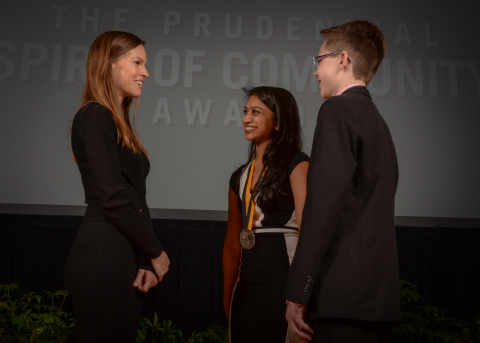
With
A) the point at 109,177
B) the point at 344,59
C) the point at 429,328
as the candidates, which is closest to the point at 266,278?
the point at 109,177

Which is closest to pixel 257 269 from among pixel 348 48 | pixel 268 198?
pixel 268 198

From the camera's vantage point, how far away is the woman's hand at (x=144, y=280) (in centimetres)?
125

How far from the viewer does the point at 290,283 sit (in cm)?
99

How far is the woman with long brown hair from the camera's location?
1166 millimetres

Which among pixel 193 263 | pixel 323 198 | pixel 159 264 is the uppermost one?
pixel 323 198

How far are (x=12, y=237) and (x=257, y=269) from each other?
9.20ft

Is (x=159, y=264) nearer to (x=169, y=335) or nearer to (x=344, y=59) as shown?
(x=344, y=59)

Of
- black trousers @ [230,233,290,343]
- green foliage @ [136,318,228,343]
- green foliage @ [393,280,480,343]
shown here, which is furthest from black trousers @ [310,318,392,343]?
green foliage @ [136,318,228,343]

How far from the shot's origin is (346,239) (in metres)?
0.98

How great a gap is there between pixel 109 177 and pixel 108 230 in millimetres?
158

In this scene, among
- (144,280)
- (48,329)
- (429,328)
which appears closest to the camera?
(144,280)

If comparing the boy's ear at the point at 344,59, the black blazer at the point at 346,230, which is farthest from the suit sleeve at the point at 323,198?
the boy's ear at the point at 344,59

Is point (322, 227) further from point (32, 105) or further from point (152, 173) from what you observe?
point (32, 105)

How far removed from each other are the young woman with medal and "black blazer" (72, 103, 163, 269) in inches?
16.9
